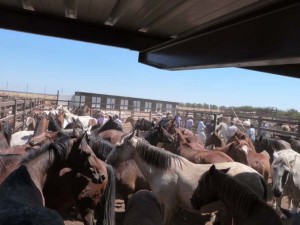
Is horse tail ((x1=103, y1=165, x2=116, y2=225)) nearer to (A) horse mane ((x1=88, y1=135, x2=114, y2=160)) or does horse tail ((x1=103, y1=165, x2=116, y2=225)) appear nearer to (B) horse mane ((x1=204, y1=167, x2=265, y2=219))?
(B) horse mane ((x1=204, y1=167, x2=265, y2=219))

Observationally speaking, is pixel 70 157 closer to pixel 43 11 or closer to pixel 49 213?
pixel 43 11

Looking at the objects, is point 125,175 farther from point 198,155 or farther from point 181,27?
point 181,27

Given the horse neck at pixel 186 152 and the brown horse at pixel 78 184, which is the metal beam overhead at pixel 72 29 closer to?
the brown horse at pixel 78 184

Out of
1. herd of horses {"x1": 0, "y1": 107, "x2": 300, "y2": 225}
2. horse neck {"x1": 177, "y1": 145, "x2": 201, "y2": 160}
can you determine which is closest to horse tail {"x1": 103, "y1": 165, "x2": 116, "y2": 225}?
herd of horses {"x1": 0, "y1": 107, "x2": 300, "y2": 225}

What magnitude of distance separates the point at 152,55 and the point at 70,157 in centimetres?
153

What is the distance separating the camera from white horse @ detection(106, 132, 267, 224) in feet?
17.0

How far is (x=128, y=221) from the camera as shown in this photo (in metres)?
3.53

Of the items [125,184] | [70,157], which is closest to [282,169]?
[125,184]

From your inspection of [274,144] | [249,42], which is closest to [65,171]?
[249,42]

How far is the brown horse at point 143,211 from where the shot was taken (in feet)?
11.3

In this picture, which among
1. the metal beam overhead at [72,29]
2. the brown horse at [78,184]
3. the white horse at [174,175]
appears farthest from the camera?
the white horse at [174,175]

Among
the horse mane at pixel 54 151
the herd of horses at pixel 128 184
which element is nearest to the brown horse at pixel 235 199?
the herd of horses at pixel 128 184

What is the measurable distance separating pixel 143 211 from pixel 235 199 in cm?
108

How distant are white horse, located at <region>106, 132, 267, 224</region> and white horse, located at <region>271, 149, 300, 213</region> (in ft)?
4.28
